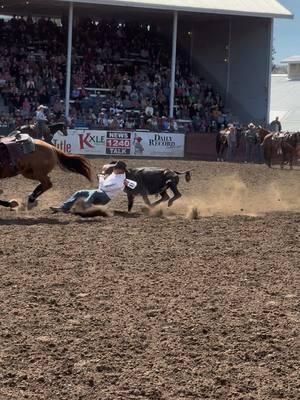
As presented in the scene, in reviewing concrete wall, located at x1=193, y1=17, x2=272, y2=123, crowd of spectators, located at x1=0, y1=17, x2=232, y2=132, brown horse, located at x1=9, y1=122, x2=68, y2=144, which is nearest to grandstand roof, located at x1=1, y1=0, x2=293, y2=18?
concrete wall, located at x1=193, y1=17, x2=272, y2=123

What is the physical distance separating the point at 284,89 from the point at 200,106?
2046 cm

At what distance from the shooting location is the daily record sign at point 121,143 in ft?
91.9

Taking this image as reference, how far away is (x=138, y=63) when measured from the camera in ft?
120

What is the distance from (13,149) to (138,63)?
2596 cm

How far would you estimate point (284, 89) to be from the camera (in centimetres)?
5391

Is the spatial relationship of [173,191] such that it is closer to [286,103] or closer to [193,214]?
[193,214]

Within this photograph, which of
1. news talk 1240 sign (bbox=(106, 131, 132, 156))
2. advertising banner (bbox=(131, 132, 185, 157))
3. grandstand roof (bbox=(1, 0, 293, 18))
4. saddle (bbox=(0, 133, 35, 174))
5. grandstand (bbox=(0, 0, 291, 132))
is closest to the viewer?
saddle (bbox=(0, 133, 35, 174))

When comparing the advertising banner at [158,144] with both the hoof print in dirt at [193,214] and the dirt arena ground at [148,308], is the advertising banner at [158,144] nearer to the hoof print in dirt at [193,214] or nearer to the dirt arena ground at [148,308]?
the hoof print in dirt at [193,214]

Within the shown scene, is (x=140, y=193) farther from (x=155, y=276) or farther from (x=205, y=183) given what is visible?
(x=205, y=183)

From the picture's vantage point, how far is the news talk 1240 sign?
94.5ft

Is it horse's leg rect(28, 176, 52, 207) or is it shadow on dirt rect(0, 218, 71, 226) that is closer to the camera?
shadow on dirt rect(0, 218, 71, 226)

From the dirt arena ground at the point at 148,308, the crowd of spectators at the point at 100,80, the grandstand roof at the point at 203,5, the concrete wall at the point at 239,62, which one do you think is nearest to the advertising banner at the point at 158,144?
the crowd of spectators at the point at 100,80

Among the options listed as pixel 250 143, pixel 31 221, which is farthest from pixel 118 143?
pixel 31 221

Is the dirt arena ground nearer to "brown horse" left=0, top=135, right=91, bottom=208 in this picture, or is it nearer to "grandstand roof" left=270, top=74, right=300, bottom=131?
"brown horse" left=0, top=135, right=91, bottom=208
